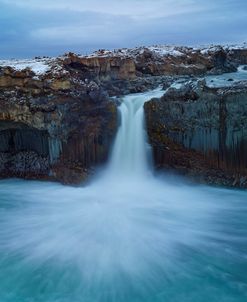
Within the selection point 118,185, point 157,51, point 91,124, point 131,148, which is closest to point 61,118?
point 91,124

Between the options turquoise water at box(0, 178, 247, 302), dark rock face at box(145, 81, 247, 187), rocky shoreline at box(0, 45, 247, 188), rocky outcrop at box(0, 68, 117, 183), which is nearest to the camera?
turquoise water at box(0, 178, 247, 302)

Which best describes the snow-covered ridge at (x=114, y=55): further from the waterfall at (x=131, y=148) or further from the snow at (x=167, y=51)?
the waterfall at (x=131, y=148)

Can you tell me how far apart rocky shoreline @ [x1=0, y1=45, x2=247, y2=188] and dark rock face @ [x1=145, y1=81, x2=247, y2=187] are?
3cm

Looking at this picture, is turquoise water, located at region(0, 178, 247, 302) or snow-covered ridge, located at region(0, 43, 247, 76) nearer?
turquoise water, located at region(0, 178, 247, 302)

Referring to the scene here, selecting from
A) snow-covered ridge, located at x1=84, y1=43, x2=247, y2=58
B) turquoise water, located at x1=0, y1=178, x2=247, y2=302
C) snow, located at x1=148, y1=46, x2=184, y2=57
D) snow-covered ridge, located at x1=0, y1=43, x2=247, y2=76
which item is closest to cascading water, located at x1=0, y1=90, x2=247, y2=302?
turquoise water, located at x1=0, y1=178, x2=247, y2=302

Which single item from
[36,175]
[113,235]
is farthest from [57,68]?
[113,235]

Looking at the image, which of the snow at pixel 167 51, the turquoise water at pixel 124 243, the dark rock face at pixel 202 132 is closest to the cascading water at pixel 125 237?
the turquoise water at pixel 124 243

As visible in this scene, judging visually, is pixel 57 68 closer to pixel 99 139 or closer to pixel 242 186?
pixel 99 139

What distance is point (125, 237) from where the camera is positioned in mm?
10031

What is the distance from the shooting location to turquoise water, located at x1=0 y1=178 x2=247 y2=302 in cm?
783

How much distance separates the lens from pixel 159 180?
46.9 ft

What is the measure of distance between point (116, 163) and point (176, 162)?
211 centimetres

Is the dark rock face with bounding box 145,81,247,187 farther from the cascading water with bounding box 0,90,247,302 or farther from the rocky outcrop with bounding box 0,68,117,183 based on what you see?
the rocky outcrop with bounding box 0,68,117,183

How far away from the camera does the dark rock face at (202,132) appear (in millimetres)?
13391
